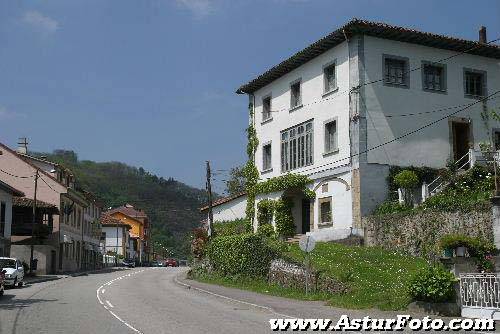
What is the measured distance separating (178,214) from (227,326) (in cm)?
15464

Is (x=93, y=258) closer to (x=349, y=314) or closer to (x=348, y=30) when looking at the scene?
(x=348, y=30)

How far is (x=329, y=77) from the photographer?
3559 cm

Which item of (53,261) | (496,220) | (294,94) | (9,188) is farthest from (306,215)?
(53,261)

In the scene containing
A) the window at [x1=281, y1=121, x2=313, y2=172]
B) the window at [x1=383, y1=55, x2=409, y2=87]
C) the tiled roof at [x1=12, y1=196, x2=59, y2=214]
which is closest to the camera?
the window at [x1=383, y1=55, x2=409, y2=87]

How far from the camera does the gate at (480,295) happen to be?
15.6m

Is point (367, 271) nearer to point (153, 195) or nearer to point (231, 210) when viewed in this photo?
point (231, 210)

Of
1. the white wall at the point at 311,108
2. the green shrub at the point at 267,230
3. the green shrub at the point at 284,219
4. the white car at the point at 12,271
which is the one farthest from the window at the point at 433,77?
the white car at the point at 12,271

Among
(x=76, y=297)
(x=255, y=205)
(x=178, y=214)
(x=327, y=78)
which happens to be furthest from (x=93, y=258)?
(x=178, y=214)

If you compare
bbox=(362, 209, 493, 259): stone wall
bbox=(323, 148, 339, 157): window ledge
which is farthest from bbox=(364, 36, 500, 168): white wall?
bbox=(362, 209, 493, 259): stone wall

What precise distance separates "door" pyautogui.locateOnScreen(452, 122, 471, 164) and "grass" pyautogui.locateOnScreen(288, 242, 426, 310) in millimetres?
9233

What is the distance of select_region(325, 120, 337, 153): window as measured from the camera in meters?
34.8

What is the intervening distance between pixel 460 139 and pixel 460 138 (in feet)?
0.22

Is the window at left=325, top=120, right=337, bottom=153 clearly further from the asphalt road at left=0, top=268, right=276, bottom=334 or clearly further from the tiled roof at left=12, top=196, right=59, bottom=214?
the tiled roof at left=12, top=196, right=59, bottom=214

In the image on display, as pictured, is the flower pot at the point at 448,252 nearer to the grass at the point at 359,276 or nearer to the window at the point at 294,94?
the grass at the point at 359,276
